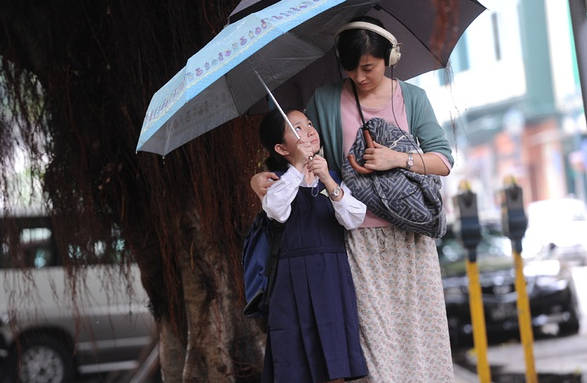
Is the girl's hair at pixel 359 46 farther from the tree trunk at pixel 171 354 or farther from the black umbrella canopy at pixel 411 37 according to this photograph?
the tree trunk at pixel 171 354

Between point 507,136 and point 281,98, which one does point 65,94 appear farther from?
point 507,136

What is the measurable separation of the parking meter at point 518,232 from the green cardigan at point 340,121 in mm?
4222

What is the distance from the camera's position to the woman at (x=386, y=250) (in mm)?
2891

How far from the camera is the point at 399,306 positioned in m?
2.95

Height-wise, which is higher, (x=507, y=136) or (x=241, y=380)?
(x=507, y=136)

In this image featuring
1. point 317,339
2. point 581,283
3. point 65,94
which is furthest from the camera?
Answer: point 581,283

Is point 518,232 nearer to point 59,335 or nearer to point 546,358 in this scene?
point 546,358

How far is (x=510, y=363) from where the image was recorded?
9.01m

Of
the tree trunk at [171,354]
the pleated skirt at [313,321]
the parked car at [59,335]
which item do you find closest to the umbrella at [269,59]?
the pleated skirt at [313,321]

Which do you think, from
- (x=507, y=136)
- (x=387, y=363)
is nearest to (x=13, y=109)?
(x=387, y=363)

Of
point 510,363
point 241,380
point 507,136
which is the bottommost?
point 510,363

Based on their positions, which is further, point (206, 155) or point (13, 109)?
point (13, 109)

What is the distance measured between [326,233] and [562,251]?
58.2 feet

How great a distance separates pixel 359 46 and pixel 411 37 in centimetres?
62
